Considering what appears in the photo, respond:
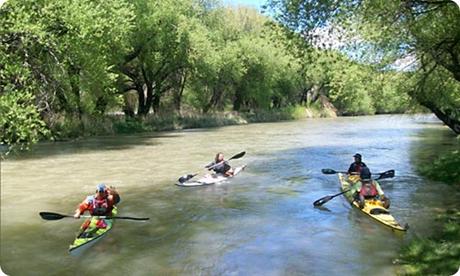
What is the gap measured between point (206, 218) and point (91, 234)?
2.74 m

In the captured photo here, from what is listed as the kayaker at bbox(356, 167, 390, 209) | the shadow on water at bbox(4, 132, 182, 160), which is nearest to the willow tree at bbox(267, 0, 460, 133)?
the kayaker at bbox(356, 167, 390, 209)

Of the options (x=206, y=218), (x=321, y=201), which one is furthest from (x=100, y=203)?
(x=321, y=201)

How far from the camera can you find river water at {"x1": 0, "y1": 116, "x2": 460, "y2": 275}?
752 centimetres

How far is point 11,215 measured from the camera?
9758mm

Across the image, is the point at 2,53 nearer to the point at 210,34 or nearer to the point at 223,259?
the point at 223,259

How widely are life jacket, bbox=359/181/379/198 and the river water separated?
538mm

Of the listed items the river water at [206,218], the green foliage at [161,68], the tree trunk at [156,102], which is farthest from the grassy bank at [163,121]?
the river water at [206,218]

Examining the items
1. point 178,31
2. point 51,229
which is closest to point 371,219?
point 51,229

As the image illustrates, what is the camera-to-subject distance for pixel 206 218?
10469mm

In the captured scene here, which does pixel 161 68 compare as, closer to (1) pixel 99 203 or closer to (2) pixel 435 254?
(1) pixel 99 203

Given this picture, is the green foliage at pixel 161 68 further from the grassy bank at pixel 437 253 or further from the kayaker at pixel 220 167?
the grassy bank at pixel 437 253

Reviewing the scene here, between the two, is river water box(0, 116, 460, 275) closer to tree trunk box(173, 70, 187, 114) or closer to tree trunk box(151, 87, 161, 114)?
tree trunk box(151, 87, 161, 114)

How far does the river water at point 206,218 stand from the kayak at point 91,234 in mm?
135

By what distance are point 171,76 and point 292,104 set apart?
20360 millimetres
